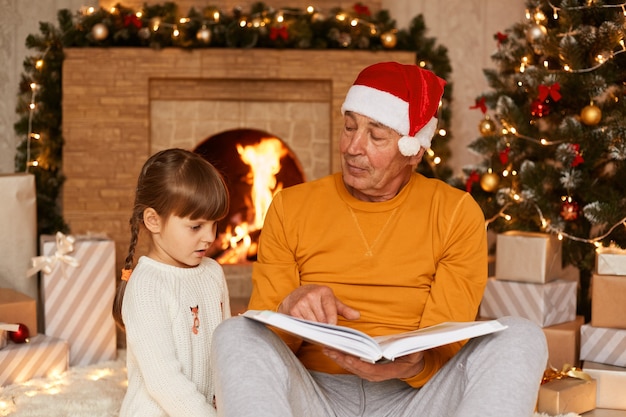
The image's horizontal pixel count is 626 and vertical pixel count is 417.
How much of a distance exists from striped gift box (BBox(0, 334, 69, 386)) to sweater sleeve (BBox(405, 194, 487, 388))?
4.86 ft

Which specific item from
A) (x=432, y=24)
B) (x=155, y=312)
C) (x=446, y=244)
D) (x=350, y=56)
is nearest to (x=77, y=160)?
(x=350, y=56)

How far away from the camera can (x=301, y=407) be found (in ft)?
4.84

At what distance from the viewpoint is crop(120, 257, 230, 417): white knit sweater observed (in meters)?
1.72

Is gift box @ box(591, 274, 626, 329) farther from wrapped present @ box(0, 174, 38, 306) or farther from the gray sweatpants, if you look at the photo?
wrapped present @ box(0, 174, 38, 306)

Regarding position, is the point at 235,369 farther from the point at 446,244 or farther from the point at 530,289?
the point at 530,289

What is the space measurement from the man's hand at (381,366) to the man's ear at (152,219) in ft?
1.88

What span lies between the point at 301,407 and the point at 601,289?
151cm

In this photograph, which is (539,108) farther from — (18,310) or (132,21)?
(18,310)

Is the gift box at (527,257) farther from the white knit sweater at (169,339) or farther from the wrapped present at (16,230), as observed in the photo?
the wrapped present at (16,230)

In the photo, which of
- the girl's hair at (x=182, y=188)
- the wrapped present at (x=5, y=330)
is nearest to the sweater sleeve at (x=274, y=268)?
the girl's hair at (x=182, y=188)

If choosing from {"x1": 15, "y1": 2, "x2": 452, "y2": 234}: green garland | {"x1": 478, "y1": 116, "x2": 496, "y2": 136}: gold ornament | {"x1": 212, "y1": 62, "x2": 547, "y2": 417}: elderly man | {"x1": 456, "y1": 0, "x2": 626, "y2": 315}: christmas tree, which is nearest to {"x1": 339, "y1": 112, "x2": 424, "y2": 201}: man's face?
{"x1": 212, "y1": 62, "x2": 547, "y2": 417}: elderly man

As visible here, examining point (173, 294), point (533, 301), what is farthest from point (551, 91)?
point (173, 294)

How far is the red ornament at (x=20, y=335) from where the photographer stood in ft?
8.75

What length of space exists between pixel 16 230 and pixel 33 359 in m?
0.52
